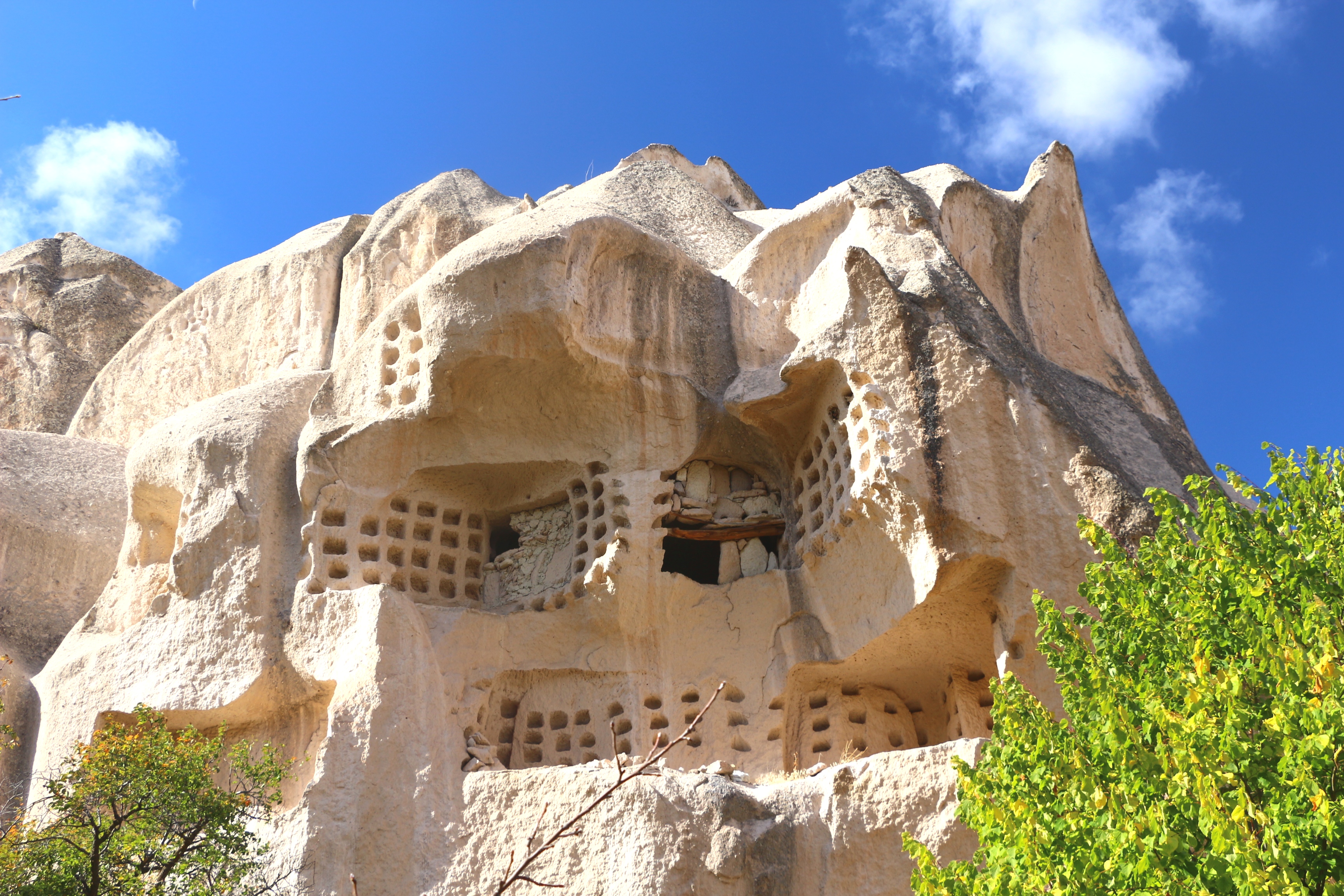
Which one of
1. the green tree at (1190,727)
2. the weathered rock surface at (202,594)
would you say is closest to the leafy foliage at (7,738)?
the weathered rock surface at (202,594)

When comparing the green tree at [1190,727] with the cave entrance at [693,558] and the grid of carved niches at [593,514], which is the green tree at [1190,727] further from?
the cave entrance at [693,558]

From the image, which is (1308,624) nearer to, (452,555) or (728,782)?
(728,782)

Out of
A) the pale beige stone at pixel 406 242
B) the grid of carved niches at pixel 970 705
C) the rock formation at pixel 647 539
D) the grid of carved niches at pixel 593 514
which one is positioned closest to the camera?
the rock formation at pixel 647 539

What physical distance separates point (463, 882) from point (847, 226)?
6.82m

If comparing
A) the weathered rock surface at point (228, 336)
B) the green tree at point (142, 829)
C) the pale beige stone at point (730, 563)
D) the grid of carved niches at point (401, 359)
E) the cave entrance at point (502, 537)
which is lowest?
the green tree at point (142, 829)

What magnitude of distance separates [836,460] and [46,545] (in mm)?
7823

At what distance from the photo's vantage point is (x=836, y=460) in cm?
1126

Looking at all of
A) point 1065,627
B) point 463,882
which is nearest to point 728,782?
point 463,882

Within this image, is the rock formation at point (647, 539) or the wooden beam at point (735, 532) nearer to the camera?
the rock formation at point (647, 539)

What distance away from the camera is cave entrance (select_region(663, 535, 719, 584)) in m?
12.7

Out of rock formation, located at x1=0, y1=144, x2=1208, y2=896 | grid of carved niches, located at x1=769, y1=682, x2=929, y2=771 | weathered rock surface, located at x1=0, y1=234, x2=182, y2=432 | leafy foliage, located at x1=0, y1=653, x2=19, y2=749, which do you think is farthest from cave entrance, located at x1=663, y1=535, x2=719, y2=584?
weathered rock surface, located at x1=0, y1=234, x2=182, y2=432

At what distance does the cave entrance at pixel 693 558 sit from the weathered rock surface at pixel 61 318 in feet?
27.9

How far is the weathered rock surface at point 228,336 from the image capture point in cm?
1491

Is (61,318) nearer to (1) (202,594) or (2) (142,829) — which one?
(1) (202,594)
